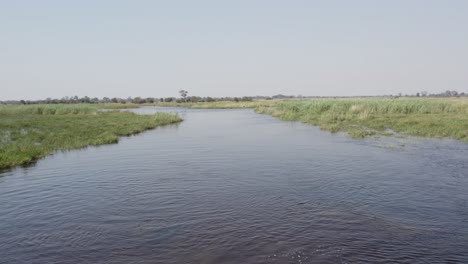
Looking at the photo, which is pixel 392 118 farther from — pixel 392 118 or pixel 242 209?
pixel 242 209

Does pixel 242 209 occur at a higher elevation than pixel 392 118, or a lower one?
lower

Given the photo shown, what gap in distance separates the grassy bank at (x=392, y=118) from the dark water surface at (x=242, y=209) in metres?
11.5

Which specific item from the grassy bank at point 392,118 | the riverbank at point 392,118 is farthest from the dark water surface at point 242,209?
the grassy bank at point 392,118

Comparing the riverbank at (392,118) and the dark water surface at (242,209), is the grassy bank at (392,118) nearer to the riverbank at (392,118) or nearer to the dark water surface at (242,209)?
the riverbank at (392,118)

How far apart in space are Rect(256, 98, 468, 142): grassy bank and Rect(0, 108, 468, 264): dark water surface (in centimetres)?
1154

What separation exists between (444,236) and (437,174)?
29.0 feet

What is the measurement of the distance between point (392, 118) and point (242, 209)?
139 ft

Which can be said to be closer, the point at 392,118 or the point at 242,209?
the point at 242,209

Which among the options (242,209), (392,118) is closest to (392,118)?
(392,118)

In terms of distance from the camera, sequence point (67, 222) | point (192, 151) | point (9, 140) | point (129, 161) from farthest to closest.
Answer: point (9, 140) → point (192, 151) → point (129, 161) → point (67, 222)

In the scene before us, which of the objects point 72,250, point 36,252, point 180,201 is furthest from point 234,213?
point 36,252

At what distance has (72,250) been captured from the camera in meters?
9.92

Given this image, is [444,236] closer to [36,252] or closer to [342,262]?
[342,262]

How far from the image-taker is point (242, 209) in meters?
13.1
